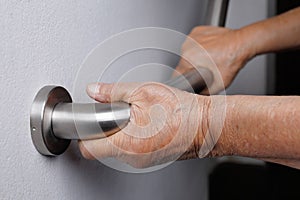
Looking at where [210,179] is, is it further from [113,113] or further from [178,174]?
[113,113]

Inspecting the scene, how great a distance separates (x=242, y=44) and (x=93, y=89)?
30 centimetres

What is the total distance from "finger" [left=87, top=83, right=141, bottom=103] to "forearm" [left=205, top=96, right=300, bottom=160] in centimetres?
8

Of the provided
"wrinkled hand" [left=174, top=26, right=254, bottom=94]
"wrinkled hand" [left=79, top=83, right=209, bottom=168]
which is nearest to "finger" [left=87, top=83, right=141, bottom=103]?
"wrinkled hand" [left=79, top=83, right=209, bottom=168]

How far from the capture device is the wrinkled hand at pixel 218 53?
0.57 meters

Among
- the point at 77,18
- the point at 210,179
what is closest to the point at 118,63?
the point at 77,18

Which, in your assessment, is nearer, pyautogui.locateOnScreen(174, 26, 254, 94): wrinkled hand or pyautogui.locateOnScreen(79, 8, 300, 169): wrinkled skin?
pyautogui.locateOnScreen(79, 8, 300, 169): wrinkled skin

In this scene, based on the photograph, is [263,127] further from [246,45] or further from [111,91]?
[246,45]

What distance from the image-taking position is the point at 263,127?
33cm

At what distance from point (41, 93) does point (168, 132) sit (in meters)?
0.10

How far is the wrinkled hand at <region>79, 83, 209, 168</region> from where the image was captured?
1.11 feet

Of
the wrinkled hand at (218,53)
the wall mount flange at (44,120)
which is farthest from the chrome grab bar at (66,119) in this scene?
the wrinkled hand at (218,53)

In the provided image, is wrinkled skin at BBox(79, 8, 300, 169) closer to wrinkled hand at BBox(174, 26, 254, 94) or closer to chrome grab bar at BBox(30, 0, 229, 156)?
chrome grab bar at BBox(30, 0, 229, 156)

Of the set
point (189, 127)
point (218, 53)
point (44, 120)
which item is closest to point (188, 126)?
point (189, 127)

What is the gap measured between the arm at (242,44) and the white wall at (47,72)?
96 millimetres
